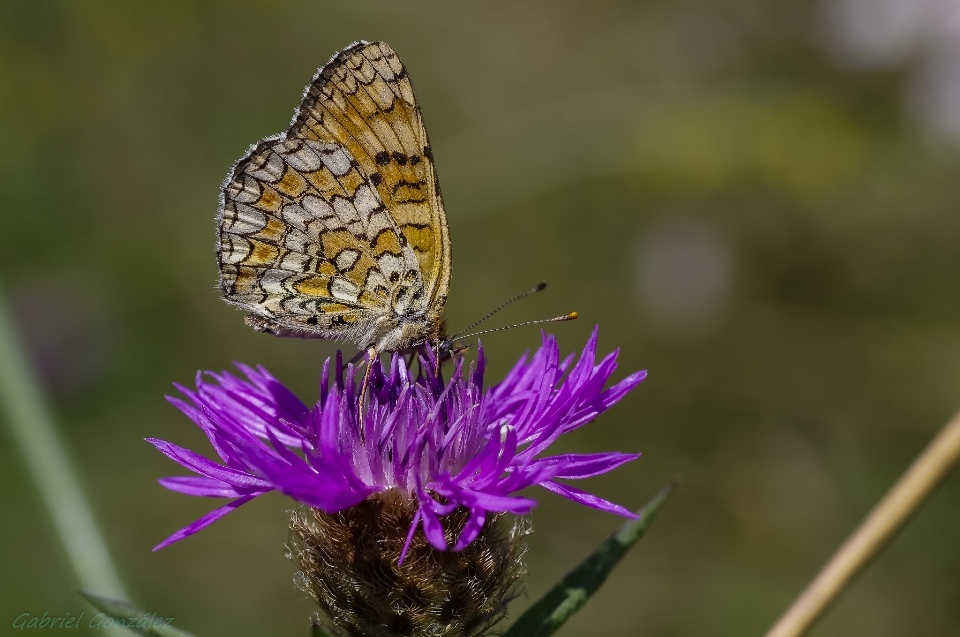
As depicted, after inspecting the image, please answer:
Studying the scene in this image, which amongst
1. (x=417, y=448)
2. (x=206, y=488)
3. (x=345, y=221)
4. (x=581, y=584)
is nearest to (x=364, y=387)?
(x=417, y=448)

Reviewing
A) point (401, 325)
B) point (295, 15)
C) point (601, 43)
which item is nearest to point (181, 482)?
point (401, 325)

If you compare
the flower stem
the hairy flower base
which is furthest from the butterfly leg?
the flower stem

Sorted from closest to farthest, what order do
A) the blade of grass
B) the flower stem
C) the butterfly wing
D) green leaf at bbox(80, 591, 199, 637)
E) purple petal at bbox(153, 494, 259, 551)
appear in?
the flower stem → green leaf at bbox(80, 591, 199, 637) → purple petal at bbox(153, 494, 259, 551) → the blade of grass → the butterfly wing

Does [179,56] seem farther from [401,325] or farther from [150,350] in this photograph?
[401,325]

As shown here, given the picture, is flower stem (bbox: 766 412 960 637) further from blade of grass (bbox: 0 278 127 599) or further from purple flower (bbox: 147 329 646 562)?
blade of grass (bbox: 0 278 127 599)

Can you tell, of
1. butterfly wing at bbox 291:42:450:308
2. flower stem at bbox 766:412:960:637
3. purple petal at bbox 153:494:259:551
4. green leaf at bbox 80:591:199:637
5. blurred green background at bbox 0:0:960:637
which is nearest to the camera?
flower stem at bbox 766:412:960:637

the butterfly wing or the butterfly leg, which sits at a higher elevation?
the butterfly wing

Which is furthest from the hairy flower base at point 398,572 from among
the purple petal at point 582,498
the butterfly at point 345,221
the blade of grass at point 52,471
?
the butterfly at point 345,221

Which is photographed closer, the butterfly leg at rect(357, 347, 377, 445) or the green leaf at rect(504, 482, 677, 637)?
the green leaf at rect(504, 482, 677, 637)
